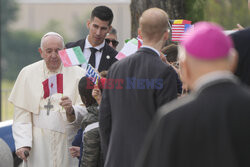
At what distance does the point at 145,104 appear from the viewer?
445cm

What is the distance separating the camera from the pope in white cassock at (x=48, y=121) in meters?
6.39

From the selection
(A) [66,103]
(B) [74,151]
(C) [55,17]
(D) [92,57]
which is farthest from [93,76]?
(C) [55,17]

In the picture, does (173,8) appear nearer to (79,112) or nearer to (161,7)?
(161,7)

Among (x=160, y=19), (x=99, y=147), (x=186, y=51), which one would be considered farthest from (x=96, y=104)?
(x=186, y=51)

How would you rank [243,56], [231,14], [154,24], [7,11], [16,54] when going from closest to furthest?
[243,56] < [154,24] < [231,14] < [16,54] < [7,11]

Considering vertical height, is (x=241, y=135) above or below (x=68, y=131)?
above

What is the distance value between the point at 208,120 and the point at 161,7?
19.6 feet

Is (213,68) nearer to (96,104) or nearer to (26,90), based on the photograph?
(96,104)

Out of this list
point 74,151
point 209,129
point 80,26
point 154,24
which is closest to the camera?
point 209,129

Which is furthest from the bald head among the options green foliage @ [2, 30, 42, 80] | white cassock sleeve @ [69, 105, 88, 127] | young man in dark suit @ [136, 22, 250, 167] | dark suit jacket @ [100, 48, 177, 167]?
green foliage @ [2, 30, 42, 80]

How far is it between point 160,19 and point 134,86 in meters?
0.55

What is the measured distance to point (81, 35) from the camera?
64938 mm

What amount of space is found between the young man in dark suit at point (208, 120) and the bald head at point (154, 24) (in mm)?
1910

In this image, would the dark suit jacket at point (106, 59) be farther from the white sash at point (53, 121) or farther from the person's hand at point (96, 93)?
the person's hand at point (96, 93)
